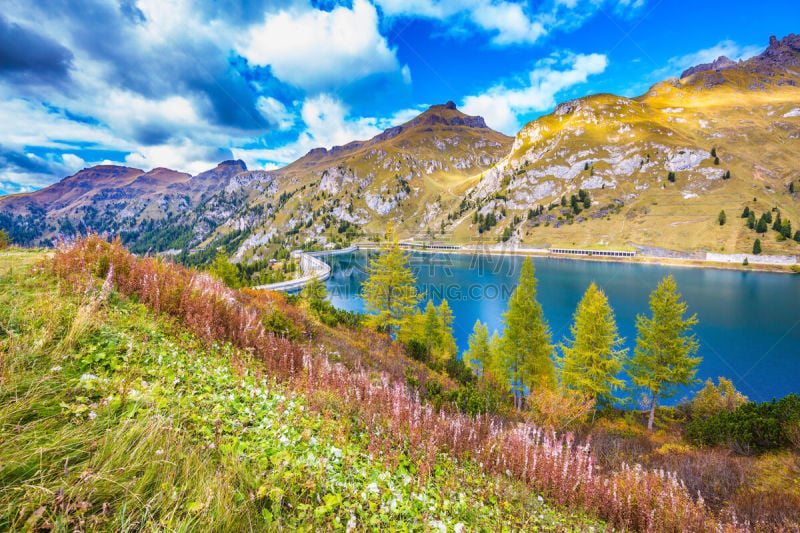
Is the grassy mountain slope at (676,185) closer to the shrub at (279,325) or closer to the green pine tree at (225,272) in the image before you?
the green pine tree at (225,272)

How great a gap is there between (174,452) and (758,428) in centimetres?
2110

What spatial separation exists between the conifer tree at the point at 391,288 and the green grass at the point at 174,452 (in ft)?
75.0

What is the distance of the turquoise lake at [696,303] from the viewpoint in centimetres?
3309

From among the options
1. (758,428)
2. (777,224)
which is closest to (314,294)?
(758,428)

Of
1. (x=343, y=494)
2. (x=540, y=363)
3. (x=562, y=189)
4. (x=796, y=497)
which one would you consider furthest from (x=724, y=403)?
(x=562, y=189)

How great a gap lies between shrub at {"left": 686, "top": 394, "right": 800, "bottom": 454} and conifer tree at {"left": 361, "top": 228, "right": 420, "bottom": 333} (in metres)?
20.9

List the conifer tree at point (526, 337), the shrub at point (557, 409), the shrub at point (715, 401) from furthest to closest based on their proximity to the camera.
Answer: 1. the conifer tree at point (526, 337)
2. the shrub at point (715, 401)
3. the shrub at point (557, 409)

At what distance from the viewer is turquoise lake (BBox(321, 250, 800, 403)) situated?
33094mm

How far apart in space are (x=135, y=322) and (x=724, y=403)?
3238 centimetres

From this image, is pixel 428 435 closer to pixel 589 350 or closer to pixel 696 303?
pixel 589 350

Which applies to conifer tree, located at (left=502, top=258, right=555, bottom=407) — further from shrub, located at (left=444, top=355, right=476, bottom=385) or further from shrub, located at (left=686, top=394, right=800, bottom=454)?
shrub, located at (left=686, top=394, right=800, bottom=454)

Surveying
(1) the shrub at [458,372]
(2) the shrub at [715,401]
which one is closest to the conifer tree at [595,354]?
(2) the shrub at [715,401]

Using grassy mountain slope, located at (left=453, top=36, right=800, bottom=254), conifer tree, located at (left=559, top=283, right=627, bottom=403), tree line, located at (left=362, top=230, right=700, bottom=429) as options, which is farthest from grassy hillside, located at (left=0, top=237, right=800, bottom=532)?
grassy mountain slope, located at (left=453, top=36, right=800, bottom=254)

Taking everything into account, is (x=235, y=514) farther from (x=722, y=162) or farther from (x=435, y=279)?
(x=722, y=162)
